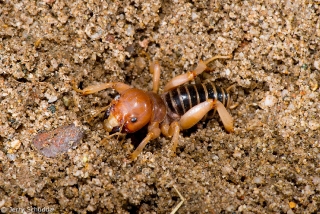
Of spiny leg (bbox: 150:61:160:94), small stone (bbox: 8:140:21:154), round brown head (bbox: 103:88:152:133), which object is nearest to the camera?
small stone (bbox: 8:140:21:154)

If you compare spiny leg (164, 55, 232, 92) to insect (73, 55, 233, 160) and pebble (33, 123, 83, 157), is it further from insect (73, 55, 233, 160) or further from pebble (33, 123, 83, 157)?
pebble (33, 123, 83, 157)

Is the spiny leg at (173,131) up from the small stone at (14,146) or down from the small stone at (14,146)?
down

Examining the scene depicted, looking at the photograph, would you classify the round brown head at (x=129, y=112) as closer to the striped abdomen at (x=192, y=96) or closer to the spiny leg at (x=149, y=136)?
the spiny leg at (x=149, y=136)

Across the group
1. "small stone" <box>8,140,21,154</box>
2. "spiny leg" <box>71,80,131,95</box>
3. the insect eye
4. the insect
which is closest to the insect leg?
the insect

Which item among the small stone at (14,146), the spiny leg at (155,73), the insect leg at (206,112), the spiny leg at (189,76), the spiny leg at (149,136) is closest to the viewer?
the small stone at (14,146)

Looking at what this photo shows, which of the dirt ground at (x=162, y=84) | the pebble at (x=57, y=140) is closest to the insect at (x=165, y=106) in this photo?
the dirt ground at (x=162, y=84)

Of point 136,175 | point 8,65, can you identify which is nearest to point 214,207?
point 136,175

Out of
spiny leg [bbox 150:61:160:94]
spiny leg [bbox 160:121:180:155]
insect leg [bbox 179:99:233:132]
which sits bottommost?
spiny leg [bbox 160:121:180:155]


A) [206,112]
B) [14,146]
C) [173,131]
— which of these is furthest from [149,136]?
[14,146]
